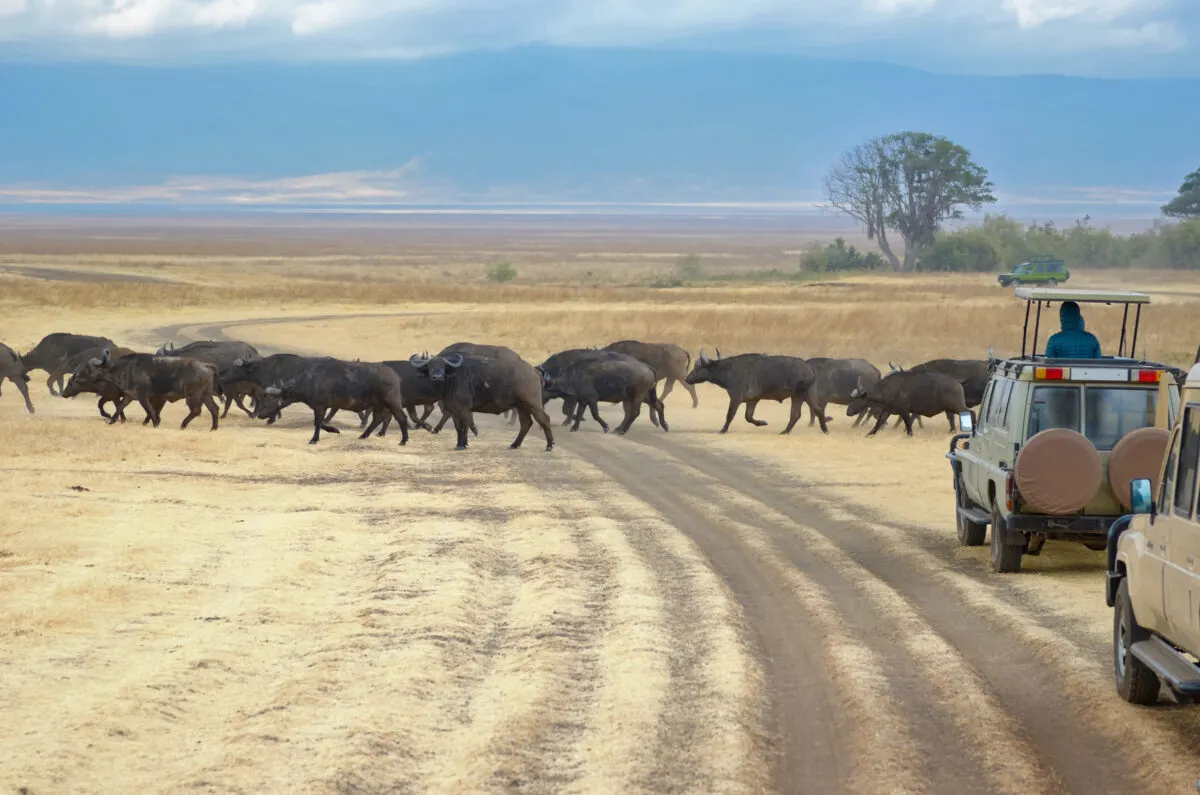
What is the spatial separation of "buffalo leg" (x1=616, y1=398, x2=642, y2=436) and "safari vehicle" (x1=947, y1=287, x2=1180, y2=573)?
12.7 m

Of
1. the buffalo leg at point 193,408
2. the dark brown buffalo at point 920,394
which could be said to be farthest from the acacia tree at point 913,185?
the buffalo leg at point 193,408

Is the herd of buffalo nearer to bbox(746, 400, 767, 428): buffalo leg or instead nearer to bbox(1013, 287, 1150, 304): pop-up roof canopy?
bbox(746, 400, 767, 428): buffalo leg

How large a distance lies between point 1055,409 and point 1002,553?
4.30 feet

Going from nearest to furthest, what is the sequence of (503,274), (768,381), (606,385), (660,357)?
(606,385) → (768,381) → (660,357) → (503,274)

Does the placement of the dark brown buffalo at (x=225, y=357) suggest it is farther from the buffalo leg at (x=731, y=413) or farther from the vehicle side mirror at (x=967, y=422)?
the vehicle side mirror at (x=967, y=422)

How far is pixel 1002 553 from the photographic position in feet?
46.6

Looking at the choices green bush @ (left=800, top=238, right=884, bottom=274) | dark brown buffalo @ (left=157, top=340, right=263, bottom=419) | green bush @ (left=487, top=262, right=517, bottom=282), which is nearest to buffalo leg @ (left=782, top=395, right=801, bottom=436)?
dark brown buffalo @ (left=157, top=340, right=263, bottom=419)

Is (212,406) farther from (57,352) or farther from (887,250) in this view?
(887,250)

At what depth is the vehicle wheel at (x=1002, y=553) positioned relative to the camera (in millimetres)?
14164

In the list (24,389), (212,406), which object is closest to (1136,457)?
(212,406)

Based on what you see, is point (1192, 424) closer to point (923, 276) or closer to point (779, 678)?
point (779, 678)

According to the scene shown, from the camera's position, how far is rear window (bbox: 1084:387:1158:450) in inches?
548

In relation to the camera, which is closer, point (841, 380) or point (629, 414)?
point (629, 414)

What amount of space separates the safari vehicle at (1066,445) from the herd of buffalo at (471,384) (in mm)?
9767
